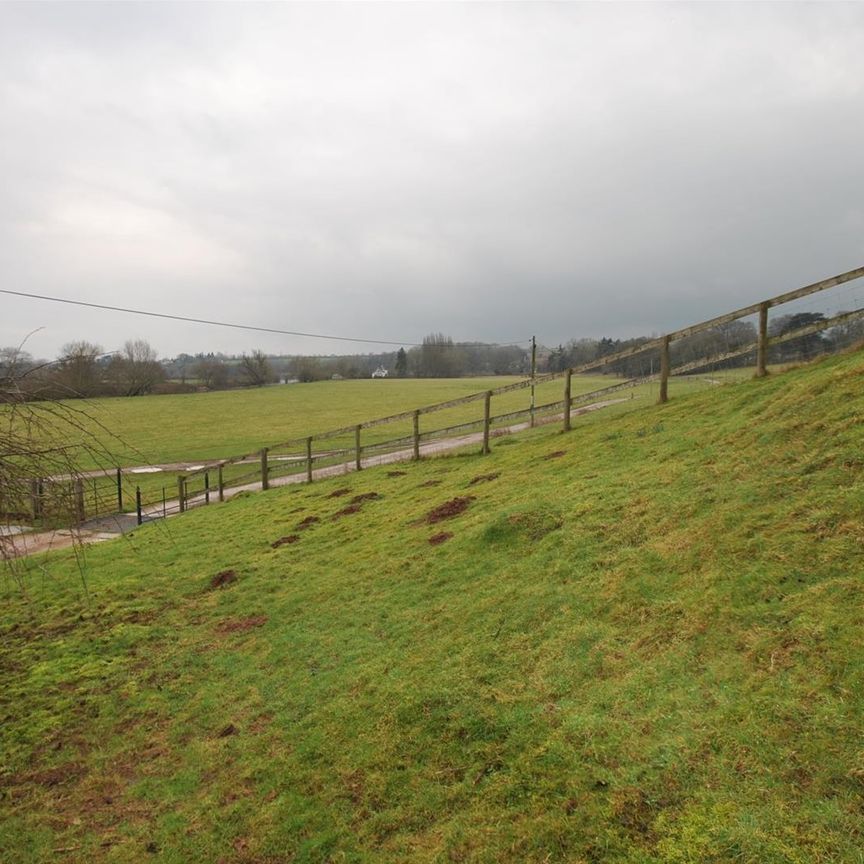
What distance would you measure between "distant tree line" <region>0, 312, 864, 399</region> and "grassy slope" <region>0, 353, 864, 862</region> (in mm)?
3142

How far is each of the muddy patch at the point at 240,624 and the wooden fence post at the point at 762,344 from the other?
33.5 feet

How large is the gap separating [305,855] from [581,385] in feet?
203

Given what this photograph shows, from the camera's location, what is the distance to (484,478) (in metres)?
12.4

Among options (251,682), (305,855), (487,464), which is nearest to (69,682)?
(251,682)

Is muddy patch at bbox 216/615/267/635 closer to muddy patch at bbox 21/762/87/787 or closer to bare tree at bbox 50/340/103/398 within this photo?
muddy patch at bbox 21/762/87/787

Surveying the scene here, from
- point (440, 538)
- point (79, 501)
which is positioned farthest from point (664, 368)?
point (79, 501)

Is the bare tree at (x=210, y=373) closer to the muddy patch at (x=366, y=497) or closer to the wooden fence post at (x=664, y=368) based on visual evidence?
the muddy patch at (x=366, y=497)

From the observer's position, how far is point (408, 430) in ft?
145

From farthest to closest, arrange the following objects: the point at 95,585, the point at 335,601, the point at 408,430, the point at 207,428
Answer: the point at 207,428
the point at 408,430
the point at 95,585
the point at 335,601

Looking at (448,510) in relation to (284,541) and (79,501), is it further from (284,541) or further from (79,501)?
(79,501)

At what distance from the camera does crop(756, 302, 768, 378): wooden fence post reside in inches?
435

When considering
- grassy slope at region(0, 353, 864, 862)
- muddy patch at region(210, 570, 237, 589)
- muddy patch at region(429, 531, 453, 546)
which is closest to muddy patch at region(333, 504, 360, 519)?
muddy patch at region(210, 570, 237, 589)

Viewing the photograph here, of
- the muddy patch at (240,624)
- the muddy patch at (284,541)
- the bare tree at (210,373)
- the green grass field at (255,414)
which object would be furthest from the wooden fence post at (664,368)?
the bare tree at (210,373)

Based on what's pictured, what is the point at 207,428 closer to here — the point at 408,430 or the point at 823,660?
the point at 408,430
